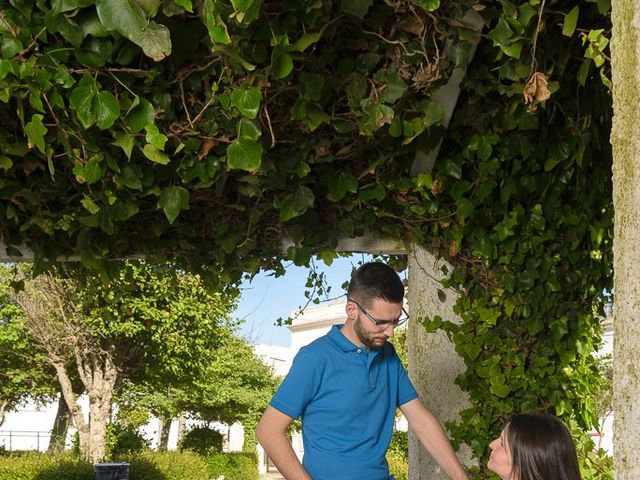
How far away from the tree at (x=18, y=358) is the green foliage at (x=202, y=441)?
3.84 m

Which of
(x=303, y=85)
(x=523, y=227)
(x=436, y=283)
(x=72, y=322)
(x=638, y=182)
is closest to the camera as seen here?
(x=638, y=182)

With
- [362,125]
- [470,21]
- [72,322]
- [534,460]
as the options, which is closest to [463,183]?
[362,125]

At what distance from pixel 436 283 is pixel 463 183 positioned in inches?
23.0

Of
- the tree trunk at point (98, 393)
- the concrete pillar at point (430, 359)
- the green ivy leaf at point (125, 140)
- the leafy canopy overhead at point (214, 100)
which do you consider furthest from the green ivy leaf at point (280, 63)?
the tree trunk at point (98, 393)

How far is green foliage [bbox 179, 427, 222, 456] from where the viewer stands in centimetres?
2283

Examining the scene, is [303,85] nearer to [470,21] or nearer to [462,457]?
[470,21]

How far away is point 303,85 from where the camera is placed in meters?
2.74

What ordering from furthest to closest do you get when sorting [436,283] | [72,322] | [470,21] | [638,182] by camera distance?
[72,322] < [436,283] < [470,21] < [638,182]

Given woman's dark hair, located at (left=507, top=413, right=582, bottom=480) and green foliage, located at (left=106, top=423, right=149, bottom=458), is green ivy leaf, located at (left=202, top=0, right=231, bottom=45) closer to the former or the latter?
woman's dark hair, located at (left=507, top=413, right=582, bottom=480)

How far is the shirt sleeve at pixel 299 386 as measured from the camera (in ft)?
8.75

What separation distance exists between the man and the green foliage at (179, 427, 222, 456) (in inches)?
809

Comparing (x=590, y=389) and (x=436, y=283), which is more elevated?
(x=436, y=283)

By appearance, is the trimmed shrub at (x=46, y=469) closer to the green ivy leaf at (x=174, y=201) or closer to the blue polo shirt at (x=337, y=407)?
the green ivy leaf at (x=174, y=201)

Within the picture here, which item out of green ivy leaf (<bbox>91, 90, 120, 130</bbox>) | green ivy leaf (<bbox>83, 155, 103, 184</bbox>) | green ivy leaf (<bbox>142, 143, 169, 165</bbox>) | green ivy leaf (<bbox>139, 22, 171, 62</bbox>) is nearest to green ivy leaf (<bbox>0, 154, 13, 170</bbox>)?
green ivy leaf (<bbox>83, 155, 103, 184</bbox>)
